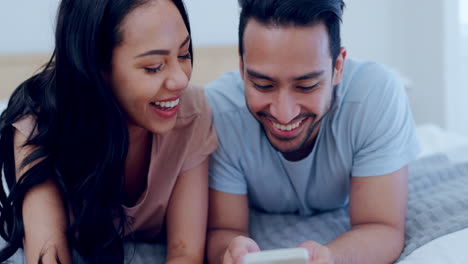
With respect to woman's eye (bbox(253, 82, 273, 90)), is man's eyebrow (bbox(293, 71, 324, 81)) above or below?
above

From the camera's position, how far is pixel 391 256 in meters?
1.05

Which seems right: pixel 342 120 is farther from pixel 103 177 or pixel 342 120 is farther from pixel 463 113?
pixel 463 113

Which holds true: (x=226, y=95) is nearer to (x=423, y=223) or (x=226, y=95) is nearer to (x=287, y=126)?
(x=287, y=126)

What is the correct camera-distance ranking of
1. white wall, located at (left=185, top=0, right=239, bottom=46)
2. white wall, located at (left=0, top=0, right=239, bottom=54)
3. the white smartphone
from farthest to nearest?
white wall, located at (left=185, top=0, right=239, bottom=46) → white wall, located at (left=0, top=0, right=239, bottom=54) → the white smartphone

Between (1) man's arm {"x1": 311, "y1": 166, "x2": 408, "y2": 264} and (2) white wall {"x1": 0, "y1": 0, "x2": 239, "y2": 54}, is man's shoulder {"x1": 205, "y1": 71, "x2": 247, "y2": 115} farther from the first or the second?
(2) white wall {"x1": 0, "y1": 0, "x2": 239, "y2": 54}

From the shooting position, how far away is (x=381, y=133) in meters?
1.12

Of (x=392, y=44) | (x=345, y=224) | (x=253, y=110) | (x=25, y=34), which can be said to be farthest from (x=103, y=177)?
(x=392, y=44)

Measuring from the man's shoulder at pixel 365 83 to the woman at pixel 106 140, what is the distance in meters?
0.34

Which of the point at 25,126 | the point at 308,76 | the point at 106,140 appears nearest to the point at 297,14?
the point at 308,76

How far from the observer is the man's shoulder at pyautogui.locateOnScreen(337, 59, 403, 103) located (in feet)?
3.81

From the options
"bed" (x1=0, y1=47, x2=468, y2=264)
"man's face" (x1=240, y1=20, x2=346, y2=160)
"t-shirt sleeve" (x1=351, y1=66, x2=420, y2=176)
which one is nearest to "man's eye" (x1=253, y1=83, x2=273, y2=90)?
"man's face" (x1=240, y1=20, x2=346, y2=160)

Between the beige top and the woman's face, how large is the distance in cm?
12

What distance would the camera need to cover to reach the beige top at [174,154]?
111 centimetres

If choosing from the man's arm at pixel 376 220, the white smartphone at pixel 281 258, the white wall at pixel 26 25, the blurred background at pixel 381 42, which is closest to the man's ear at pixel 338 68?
the man's arm at pixel 376 220
